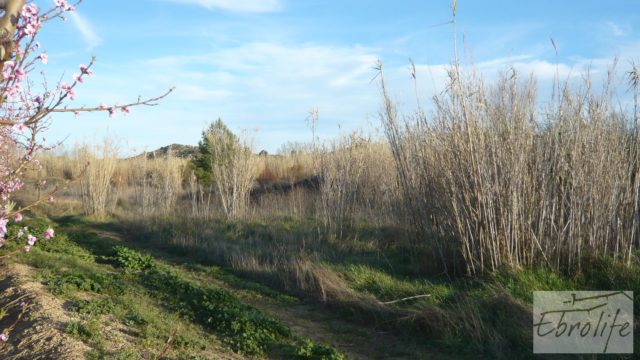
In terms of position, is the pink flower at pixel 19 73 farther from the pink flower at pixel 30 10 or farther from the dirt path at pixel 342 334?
the dirt path at pixel 342 334

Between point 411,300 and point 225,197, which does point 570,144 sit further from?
point 225,197

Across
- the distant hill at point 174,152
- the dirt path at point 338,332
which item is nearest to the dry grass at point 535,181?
the dirt path at point 338,332

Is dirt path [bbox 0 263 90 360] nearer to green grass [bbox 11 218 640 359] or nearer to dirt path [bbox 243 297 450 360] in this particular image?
green grass [bbox 11 218 640 359]

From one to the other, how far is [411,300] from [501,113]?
2.52 metres

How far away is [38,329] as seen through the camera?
527cm

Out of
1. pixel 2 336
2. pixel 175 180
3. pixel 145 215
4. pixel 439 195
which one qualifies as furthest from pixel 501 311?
pixel 175 180

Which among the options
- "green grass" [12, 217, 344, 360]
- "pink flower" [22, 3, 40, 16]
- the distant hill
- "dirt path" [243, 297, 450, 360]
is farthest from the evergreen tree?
"pink flower" [22, 3, 40, 16]

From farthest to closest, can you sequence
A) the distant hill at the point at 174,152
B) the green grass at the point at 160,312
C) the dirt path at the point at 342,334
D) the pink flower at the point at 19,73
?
the distant hill at the point at 174,152, the dirt path at the point at 342,334, the green grass at the point at 160,312, the pink flower at the point at 19,73

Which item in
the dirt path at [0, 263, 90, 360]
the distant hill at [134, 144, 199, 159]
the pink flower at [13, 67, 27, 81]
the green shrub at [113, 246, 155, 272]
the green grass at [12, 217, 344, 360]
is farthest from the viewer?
the distant hill at [134, 144, 199, 159]

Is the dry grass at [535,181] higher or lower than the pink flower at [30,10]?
lower

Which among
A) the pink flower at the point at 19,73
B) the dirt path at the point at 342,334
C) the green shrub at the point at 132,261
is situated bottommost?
the dirt path at the point at 342,334

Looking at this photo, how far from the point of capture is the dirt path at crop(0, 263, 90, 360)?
4.79m

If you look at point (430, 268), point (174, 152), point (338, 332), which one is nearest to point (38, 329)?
point (338, 332)

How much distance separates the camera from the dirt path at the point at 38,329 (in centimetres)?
479
